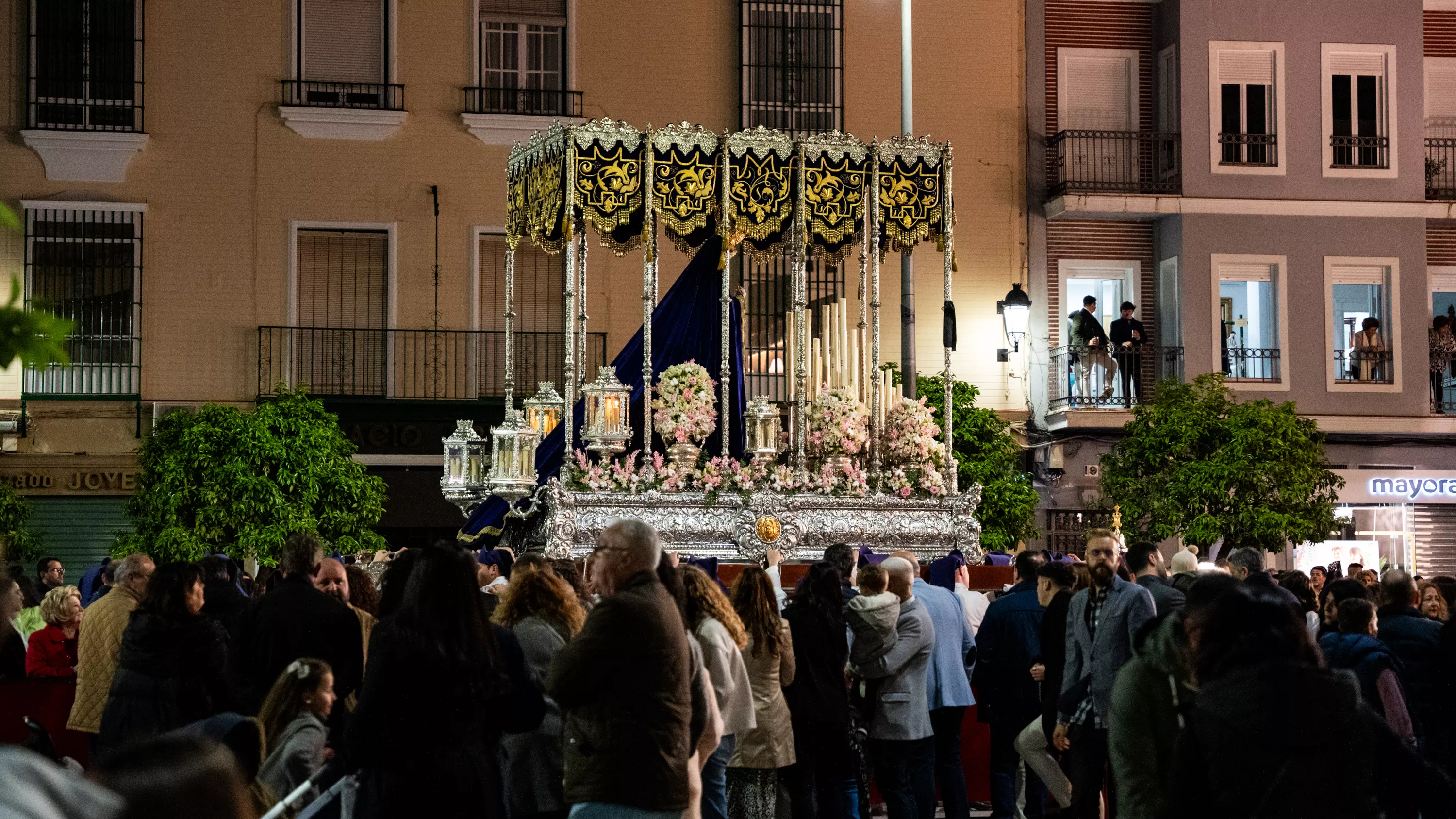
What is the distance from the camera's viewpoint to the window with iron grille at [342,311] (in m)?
23.0

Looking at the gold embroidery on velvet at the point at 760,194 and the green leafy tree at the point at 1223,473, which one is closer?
the gold embroidery on velvet at the point at 760,194

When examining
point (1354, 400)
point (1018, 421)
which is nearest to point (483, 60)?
point (1018, 421)

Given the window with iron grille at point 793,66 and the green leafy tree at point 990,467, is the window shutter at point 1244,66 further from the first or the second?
the green leafy tree at point 990,467

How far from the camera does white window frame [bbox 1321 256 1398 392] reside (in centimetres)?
2436

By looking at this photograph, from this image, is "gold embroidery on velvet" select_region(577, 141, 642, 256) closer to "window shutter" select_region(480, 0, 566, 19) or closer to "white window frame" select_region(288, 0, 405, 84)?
"white window frame" select_region(288, 0, 405, 84)

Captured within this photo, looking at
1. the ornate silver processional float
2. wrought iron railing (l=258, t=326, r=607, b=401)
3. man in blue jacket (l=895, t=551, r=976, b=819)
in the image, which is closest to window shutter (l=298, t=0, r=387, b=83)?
wrought iron railing (l=258, t=326, r=607, b=401)

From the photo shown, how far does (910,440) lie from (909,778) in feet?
22.7

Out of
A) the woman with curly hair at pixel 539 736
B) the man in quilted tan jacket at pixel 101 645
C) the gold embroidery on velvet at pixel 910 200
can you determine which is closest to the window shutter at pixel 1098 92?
the gold embroidery on velvet at pixel 910 200

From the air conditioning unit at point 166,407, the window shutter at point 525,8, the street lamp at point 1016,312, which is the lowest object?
the air conditioning unit at point 166,407

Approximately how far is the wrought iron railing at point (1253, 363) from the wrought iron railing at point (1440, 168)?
3.11 m

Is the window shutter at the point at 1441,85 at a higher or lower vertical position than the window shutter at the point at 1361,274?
higher

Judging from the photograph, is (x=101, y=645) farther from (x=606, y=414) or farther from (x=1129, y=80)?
(x=1129, y=80)

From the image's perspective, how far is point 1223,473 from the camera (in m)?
21.3

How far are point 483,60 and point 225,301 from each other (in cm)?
445
